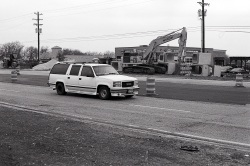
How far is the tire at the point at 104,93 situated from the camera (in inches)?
619

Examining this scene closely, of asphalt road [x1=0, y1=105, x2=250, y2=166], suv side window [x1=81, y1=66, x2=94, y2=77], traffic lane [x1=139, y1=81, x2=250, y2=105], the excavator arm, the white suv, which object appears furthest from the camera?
the excavator arm

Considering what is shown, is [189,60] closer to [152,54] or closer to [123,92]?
[152,54]

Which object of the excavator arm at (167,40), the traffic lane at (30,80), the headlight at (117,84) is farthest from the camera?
the excavator arm at (167,40)

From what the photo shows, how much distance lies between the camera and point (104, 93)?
52.0 ft

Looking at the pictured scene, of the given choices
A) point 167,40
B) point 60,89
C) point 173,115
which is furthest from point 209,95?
point 167,40

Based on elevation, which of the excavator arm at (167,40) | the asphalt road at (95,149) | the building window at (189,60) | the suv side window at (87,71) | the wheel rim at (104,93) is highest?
the excavator arm at (167,40)

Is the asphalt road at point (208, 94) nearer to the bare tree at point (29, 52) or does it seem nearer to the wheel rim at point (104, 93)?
the wheel rim at point (104, 93)

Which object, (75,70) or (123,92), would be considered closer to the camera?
(123,92)

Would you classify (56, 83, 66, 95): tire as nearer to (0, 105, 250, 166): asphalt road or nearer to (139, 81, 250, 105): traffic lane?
(139, 81, 250, 105): traffic lane

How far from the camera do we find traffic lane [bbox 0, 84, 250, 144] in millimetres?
8766

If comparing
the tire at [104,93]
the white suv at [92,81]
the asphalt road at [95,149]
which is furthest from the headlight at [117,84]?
the asphalt road at [95,149]

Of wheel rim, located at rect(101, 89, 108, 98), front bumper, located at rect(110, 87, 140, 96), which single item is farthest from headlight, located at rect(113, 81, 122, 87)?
wheel rim, located at rect(101, 89, 108, 98)

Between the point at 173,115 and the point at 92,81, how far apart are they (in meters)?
6.01

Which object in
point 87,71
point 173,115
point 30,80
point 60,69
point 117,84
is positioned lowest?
point 173,115
